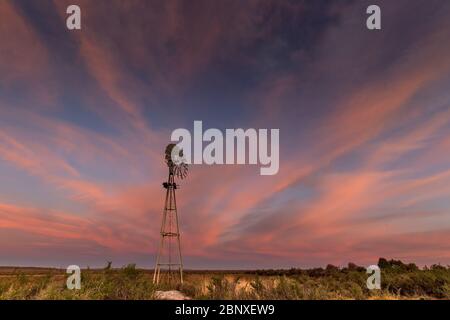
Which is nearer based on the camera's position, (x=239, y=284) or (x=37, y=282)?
(x=37, y=282)
